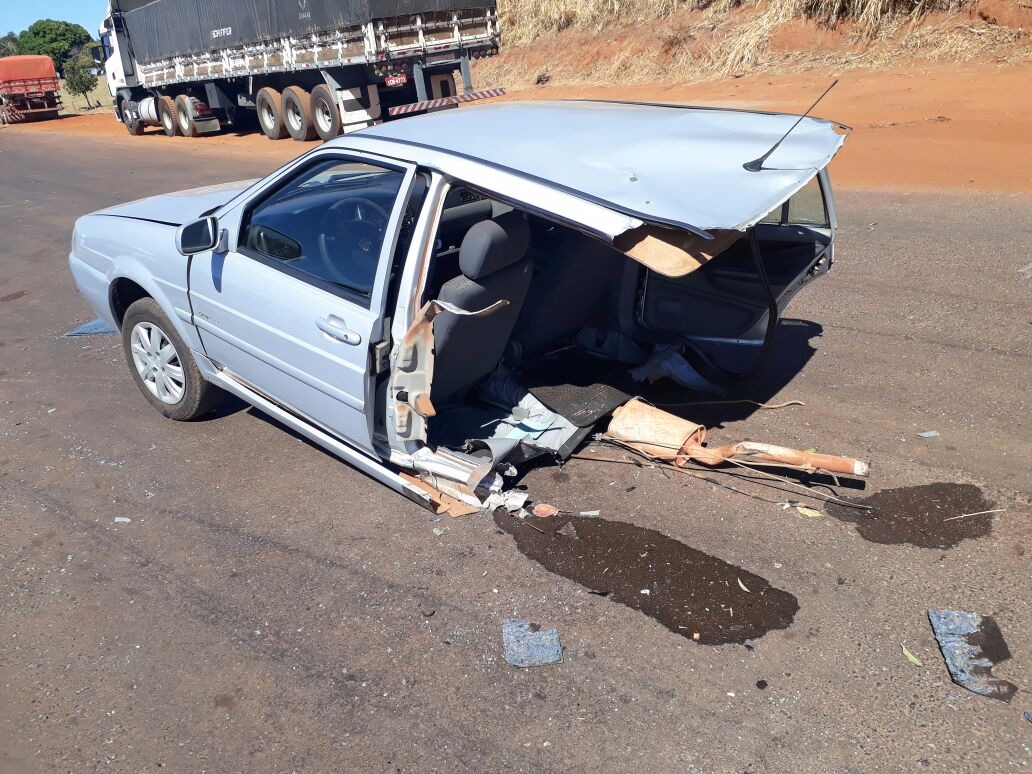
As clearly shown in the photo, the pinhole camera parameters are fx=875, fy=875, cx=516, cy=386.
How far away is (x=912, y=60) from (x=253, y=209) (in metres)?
16.0

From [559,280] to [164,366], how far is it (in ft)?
8.33

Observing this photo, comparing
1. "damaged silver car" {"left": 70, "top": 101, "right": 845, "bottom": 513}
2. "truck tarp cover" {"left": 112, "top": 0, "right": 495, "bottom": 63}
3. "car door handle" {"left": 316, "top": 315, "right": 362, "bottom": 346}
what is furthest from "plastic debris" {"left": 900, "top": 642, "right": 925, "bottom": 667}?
"truck tarp cover" {"left": 112, "top": 0, "right": 495, "bottom": 63}

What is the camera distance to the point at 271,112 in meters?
21.0

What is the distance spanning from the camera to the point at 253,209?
15.1 feet

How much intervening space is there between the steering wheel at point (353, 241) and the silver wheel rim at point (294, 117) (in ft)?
55.8

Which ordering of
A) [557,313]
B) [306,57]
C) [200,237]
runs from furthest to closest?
[306,57], [557,313], [200,237]

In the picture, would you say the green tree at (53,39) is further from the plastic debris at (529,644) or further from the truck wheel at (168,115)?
the plastic debris at (529,644)

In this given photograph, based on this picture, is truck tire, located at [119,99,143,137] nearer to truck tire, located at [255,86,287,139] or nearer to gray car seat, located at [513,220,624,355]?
truck tire, located at [255,86,287,139]

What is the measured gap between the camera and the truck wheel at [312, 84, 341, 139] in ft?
62.6

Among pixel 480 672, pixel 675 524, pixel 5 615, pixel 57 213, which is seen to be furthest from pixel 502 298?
pixel 57 213

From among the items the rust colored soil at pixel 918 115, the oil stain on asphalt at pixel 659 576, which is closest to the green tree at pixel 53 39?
the rust colored soil at pixel 918 115

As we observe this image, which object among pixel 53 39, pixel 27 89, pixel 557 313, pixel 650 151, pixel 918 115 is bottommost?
pixel 918 115

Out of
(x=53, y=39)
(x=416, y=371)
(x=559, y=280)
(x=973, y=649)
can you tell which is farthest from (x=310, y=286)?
(x=53, y=39)

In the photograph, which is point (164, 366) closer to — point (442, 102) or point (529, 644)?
point (529, 644)
